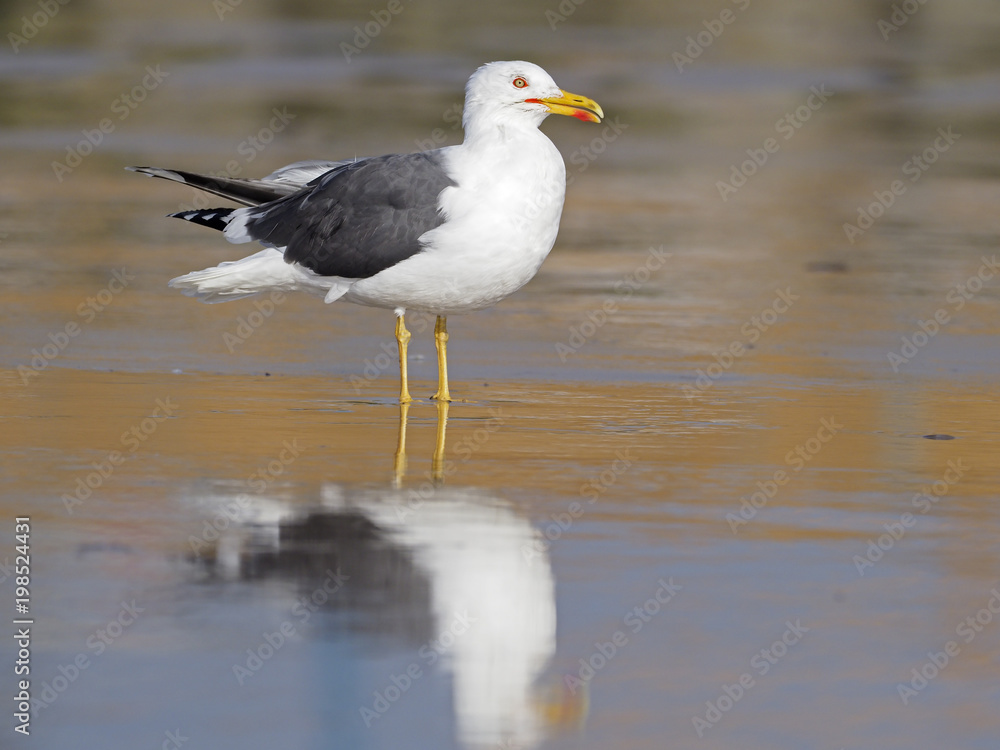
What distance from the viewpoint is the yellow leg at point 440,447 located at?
721cm

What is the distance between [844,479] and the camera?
7.30 meters

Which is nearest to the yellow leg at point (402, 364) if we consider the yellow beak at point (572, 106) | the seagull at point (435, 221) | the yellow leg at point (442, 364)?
the seagull at point (435, 221)

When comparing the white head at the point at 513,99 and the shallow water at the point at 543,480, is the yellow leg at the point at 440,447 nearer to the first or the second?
the shallow water at the point at 543,480

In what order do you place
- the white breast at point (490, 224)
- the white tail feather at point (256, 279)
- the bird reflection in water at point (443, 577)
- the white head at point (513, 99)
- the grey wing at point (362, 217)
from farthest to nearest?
the white tail feather at point (256, 279), the white head at point (513, 99), the grey wing at point (362, 217), the white breast at point (490, 224), the bird reflection in water at point (443, 577)

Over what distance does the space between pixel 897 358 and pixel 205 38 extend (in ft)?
72.2

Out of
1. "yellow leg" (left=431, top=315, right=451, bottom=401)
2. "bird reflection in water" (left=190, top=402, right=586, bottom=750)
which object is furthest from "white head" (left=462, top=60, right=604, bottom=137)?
"bird reflection in water" (left=190, top=402, right=586, bottom=750)

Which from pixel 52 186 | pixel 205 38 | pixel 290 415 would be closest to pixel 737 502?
pixel 290 415

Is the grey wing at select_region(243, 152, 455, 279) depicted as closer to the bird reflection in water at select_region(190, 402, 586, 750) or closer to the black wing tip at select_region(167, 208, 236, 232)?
the black wing tip at select_region(167, 208, 236, 232)

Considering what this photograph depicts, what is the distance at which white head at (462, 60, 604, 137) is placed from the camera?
8805 millimetres

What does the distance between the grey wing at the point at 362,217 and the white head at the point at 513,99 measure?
0.32 meters

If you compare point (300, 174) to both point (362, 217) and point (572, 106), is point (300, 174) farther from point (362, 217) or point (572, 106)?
point (572, 106)

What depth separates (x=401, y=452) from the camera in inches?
301

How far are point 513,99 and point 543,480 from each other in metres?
2.40

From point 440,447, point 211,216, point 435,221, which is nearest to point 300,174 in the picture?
point 211,216
